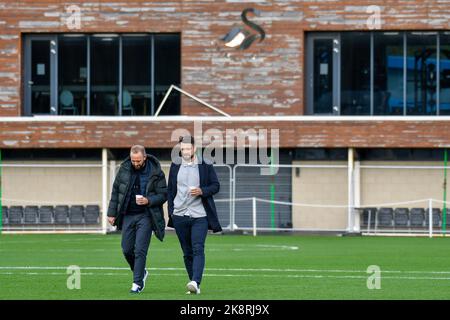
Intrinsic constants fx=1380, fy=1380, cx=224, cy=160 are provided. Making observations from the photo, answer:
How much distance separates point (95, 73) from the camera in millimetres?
47312

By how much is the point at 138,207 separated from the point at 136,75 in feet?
96.3

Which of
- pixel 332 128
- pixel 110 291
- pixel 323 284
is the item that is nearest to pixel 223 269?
pixel 323 284

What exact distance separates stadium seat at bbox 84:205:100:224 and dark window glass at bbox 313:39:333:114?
26.6 feet

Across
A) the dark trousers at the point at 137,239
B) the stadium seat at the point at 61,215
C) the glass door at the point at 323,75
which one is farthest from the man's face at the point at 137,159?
the glass door at the point at 323,75

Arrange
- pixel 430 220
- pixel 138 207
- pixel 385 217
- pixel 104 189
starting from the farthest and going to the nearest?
pixel 104 189
pixel 385 217
pixel 430 220
pixel 138 207

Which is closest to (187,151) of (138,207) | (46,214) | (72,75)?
(138,207)

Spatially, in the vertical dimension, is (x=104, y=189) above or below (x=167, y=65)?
below

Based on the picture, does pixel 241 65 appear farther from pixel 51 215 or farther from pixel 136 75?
pixel 51 215

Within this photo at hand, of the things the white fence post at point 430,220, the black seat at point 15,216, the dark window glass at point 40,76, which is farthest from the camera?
the dark window glass at point 40,76

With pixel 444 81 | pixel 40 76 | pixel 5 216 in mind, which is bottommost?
pixel 5 216

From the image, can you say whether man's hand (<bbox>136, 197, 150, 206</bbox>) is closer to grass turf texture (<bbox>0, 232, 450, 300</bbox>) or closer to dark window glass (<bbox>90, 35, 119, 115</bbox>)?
grass turf texture (<bbox>0, 232, 450, 300</bbox>)

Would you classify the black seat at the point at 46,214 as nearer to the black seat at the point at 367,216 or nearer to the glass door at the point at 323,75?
the glass door at the point at 323,75

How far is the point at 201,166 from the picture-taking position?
18109 mm

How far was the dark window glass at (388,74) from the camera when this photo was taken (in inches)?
1817
